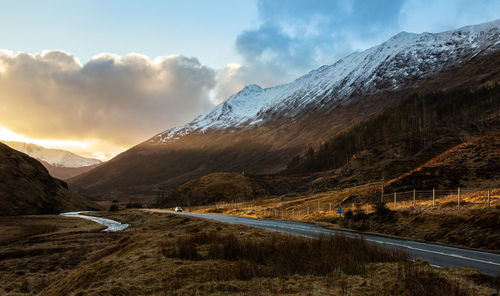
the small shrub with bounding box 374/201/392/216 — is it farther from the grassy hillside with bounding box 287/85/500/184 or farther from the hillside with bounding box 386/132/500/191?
the grassy hillside with bounding box 287/85/500/184

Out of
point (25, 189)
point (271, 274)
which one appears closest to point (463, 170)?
point (271, 274)

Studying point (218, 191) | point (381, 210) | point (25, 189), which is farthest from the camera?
point (218, 191)

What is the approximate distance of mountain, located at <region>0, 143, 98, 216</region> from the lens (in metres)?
82.4

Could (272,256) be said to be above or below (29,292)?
above

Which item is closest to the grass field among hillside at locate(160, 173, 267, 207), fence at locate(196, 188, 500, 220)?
fence at locate(196, 188, 500, 220)

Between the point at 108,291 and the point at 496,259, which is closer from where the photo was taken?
the point at 108,291

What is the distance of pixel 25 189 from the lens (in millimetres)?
92500

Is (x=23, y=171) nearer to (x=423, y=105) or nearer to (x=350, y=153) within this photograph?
(x=350, y=153)

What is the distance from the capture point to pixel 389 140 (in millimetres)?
112938

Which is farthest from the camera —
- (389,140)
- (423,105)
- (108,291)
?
(423,105)

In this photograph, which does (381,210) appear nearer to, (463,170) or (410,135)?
(463,170)

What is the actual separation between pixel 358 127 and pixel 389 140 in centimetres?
7421

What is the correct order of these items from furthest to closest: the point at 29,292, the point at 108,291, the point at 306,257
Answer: the point at 29,292 → the point at 306,257 → the point at 108,291

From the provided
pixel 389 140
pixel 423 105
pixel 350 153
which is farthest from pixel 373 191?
pixel 423 105
